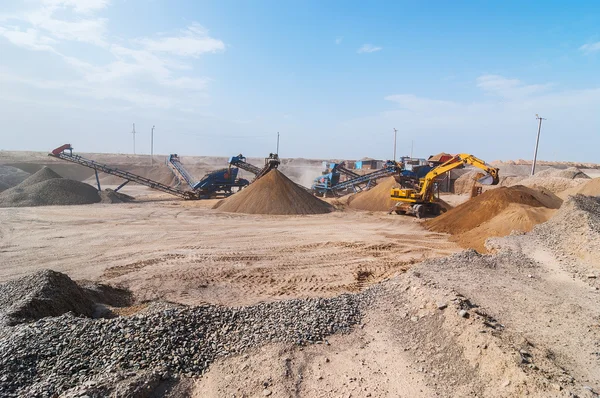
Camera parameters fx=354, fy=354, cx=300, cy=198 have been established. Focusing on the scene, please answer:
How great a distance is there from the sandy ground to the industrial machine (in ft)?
28.9

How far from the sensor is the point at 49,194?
917 inches

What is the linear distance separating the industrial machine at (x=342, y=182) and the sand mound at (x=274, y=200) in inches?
277

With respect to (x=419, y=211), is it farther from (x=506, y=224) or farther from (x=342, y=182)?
(x=342, y=182)

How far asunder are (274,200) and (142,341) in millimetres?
16439

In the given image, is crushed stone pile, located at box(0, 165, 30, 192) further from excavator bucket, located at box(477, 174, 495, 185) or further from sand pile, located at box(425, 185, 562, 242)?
excavator bucket, located at box(477, 174, 495, 185)

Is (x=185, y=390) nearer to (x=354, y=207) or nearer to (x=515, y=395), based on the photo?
(x=515, y=395)

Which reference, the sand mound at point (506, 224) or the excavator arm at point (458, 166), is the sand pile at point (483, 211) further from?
the excavator arm at point (458, 166)

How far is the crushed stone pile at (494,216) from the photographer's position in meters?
13.3

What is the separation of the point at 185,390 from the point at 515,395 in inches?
144

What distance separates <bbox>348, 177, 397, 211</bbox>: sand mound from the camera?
23.1 metres

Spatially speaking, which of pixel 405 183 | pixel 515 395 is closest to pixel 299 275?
pixel 515 395

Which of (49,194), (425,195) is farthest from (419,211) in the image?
(49,194)

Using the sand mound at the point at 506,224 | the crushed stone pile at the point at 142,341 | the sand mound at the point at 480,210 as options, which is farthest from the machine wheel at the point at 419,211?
the crushed stone pile at the point at 142,341

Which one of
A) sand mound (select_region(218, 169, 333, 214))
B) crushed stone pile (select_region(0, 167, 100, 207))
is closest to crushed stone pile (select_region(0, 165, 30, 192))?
crushed stone pile (select_region(0, 167, 100, 207))
